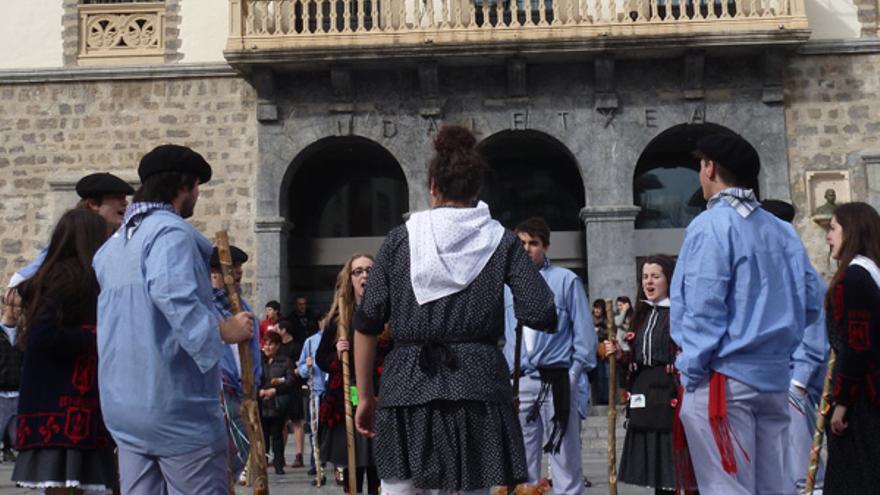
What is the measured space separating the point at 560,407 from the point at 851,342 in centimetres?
257

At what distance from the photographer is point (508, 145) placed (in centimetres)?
2027

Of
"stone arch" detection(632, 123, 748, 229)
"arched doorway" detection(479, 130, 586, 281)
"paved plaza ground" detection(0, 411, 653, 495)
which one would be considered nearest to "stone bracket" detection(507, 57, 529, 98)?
"arched doorway" detection(479, 130, 586, 281)

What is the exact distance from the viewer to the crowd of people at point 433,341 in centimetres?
425

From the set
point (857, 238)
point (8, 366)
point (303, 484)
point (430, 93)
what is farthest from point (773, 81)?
point (857, 238)

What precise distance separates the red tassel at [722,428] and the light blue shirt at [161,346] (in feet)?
6.59

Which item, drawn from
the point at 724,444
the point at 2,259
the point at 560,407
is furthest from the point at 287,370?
the point at 724,444

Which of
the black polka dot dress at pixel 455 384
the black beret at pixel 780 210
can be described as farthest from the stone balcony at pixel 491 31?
the black polka dot dress at pixel 455 384

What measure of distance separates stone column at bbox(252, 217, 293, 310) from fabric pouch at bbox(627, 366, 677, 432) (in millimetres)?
11724

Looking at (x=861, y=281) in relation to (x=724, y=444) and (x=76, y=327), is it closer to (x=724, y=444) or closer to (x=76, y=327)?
(x=724, y=444)

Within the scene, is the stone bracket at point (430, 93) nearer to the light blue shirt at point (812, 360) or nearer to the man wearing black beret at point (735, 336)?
the light blue shirt at point (812, 360)

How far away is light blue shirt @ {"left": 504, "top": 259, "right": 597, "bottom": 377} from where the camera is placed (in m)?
7.84

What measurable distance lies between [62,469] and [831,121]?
1552 cm

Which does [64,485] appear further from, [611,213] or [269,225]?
[611,213]

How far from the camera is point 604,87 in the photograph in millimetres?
18125
